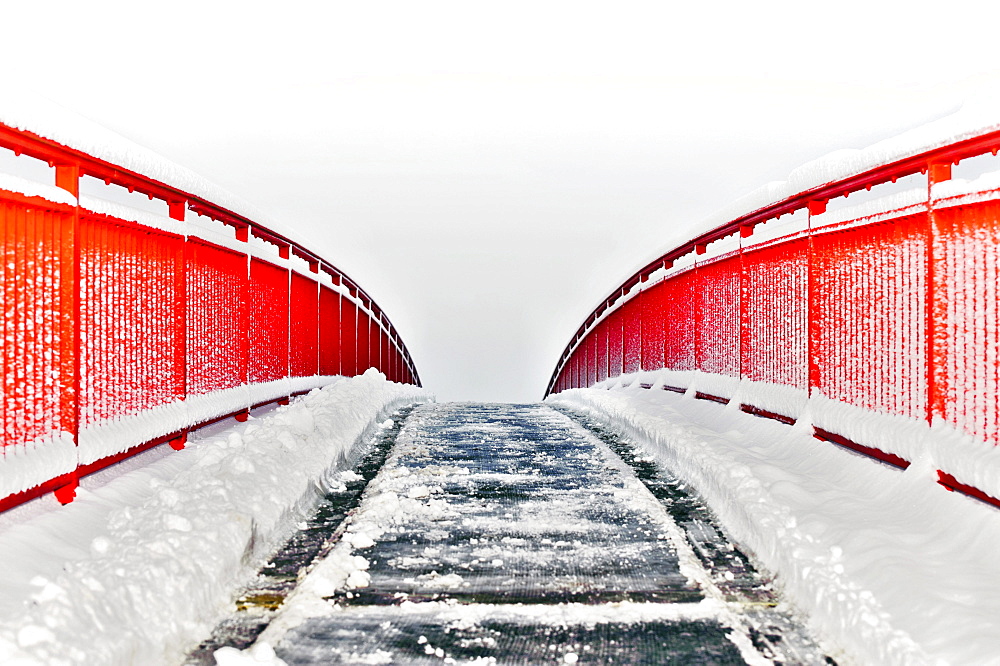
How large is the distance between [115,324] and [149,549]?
204 cm

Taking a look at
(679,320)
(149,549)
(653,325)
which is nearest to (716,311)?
(679,320)

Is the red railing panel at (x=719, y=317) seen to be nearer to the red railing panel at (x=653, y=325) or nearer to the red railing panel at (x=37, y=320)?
the red railing panel at (x=653, y=325)

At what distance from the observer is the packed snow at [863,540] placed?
2.47m

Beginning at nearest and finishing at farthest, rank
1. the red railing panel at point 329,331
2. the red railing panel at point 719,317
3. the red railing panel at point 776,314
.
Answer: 1. the red railing panel at point 776,314
2. the red railing panel at point 719,317
3. the red railing panel at point 329,331

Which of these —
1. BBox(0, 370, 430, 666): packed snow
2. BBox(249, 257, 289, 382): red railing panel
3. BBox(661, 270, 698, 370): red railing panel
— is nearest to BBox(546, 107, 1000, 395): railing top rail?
BBox(661, 270, 698, 370): red railing panel

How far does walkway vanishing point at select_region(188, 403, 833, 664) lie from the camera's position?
260 centimetres

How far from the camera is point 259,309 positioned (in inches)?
300

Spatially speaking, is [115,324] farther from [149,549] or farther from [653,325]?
[653,325]

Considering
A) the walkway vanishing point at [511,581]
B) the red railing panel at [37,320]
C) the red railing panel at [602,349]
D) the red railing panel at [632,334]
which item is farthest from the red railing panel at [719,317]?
the red railing panel at [602,349]

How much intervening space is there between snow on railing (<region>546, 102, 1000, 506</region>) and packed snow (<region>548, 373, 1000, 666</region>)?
6.6 inches

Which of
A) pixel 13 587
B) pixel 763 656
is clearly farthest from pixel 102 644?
pixel 763 656

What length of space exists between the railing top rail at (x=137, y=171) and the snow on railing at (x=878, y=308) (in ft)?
13.8

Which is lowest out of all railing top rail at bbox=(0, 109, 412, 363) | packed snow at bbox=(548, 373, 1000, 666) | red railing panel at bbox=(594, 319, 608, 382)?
packed snow at bbox=(548, 373, 1000, 666)

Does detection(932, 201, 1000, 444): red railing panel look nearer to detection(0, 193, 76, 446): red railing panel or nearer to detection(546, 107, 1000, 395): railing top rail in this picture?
detection(546, 107, 1000, 395): railing top rail
